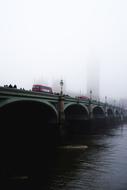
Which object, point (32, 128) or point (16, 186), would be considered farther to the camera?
point (32, 128)

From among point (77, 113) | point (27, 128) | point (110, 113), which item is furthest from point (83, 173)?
point (110, 113)

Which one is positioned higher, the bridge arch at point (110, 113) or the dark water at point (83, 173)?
the bridge arch at point (110, 113)

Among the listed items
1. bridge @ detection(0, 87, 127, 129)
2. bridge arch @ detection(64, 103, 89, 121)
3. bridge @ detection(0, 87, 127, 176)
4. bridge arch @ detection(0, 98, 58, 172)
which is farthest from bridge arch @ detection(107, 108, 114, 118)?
bridge arch @ detection(0, 98, 58, 172)

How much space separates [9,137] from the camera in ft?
109

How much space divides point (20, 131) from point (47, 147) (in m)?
6.87

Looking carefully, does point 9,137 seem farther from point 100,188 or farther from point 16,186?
point 100,188

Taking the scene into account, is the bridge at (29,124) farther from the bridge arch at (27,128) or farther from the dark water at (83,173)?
the dark water at (83,173)

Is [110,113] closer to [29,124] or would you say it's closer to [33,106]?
[29,124]

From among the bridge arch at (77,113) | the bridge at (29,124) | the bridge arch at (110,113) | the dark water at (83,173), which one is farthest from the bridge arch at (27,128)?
the bridge arch at (110,113)

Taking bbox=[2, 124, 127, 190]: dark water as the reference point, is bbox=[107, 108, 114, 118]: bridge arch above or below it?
above

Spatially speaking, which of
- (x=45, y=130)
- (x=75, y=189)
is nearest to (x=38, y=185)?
(x=75, y=189)

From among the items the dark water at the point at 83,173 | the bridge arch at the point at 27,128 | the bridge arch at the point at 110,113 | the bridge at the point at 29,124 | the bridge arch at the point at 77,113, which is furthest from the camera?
the bridge arch at the point at 110,113

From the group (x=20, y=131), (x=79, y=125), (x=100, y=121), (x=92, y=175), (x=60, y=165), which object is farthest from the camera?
(x=100, y=121)

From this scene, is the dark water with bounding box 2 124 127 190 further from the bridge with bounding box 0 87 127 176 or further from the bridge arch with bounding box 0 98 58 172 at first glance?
the bridge arch with bounding box 0 98 58 172
